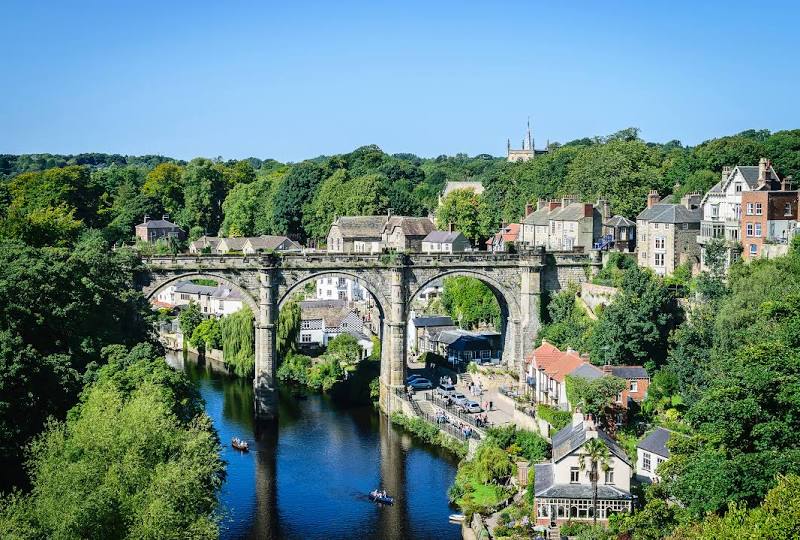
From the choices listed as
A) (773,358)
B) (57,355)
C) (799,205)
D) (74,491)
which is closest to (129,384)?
(57,355)

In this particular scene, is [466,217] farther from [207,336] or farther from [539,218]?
[207,336]

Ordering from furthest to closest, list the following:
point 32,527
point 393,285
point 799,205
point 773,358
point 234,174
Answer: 1. point 234,174
2. point 393,285
3. point 799,205
4. point 773,358
5. point 32,527

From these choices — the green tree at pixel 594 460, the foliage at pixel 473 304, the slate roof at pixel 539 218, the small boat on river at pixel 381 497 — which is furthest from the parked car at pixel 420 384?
the green tree at pixel 594 460

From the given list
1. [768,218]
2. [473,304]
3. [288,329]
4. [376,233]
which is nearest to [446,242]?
[376,233]

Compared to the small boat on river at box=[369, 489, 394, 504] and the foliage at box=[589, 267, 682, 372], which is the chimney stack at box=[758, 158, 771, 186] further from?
the small boat on river at box=[369, 489, 394, 504]

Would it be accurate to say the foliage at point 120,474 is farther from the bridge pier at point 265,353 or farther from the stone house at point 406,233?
the stone house at point 406,233

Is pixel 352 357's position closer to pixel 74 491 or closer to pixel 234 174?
pixel 74 491
